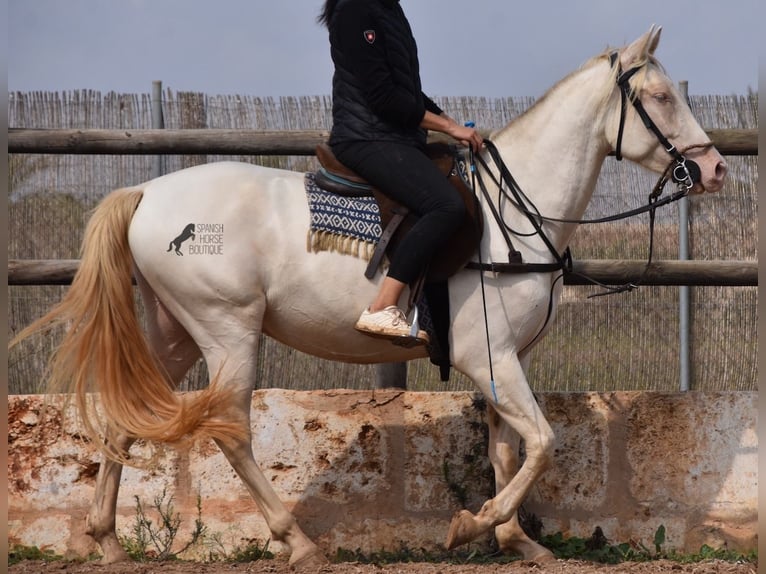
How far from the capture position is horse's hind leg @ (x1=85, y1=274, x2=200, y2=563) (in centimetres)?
541

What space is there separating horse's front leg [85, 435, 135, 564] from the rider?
1.62m

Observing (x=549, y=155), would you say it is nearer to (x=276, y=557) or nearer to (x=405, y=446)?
(x=405, y=446)

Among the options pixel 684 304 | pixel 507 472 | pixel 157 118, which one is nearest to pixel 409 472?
pixel 507 472

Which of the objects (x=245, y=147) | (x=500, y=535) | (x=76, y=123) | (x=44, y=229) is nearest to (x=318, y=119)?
(x=245, y=147)

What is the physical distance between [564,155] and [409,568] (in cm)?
225

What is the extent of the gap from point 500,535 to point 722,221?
313 centimetres

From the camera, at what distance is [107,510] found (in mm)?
5422

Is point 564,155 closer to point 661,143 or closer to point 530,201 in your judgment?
point 530,201

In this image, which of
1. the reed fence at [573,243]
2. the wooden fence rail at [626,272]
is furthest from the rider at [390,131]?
the reed fence at [573,243]

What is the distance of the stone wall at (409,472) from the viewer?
5.85m

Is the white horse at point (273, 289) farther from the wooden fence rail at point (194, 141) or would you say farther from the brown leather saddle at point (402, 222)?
the wooden fence rail at point (194, 141)

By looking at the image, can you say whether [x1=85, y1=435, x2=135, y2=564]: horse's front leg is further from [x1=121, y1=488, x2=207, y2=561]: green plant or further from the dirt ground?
[x1=121, y1=488, x2=207, y2=561]: green plant

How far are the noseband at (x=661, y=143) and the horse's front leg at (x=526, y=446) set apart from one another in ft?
4.03

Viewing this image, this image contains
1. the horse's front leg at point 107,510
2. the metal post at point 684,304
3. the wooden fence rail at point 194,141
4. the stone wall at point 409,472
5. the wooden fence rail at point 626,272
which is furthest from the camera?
the metal post at point 684,304
